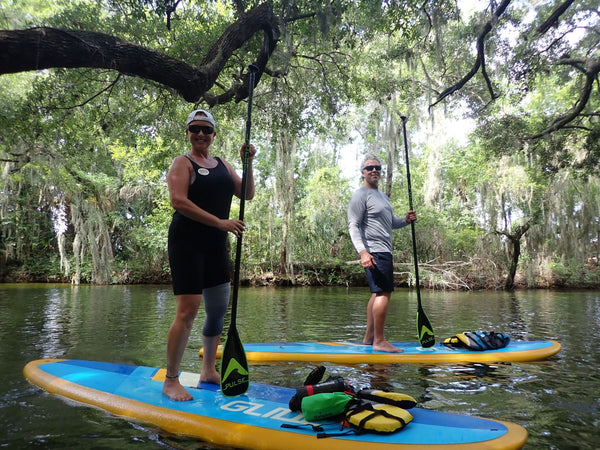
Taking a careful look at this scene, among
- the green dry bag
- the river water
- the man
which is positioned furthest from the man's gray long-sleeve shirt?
the green dry bag

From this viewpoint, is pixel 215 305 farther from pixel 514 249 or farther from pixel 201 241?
pixel 514 249

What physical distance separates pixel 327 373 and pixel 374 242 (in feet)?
4.59

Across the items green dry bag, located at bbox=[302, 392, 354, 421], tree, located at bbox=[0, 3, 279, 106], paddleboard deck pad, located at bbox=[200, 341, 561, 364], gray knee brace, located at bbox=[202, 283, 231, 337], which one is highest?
tree, located at bbox=[0, 3, 279, 106]

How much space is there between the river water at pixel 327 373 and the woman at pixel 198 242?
54 centimetres

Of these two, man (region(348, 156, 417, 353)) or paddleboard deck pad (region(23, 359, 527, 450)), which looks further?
man (region(348, 156, 417, 353))

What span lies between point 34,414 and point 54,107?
20.2 feet

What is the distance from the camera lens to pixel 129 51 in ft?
15.5

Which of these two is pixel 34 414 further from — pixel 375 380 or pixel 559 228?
pixel 559 228

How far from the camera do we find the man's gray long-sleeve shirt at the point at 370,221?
4109mm

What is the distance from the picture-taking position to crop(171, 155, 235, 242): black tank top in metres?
2.54

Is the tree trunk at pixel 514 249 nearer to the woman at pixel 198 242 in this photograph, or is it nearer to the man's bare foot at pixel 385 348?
the man's bare foot at pixel 385 348

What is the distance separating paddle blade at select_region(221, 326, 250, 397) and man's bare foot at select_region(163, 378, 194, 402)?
0.23m

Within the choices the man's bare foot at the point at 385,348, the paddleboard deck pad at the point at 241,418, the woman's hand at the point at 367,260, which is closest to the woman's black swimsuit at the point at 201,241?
the paddleboard deck pad at the point at 241,418

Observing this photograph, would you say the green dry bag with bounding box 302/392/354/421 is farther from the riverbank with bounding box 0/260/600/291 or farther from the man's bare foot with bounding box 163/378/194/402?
the riverbank with bounding box 0/260/600/291
